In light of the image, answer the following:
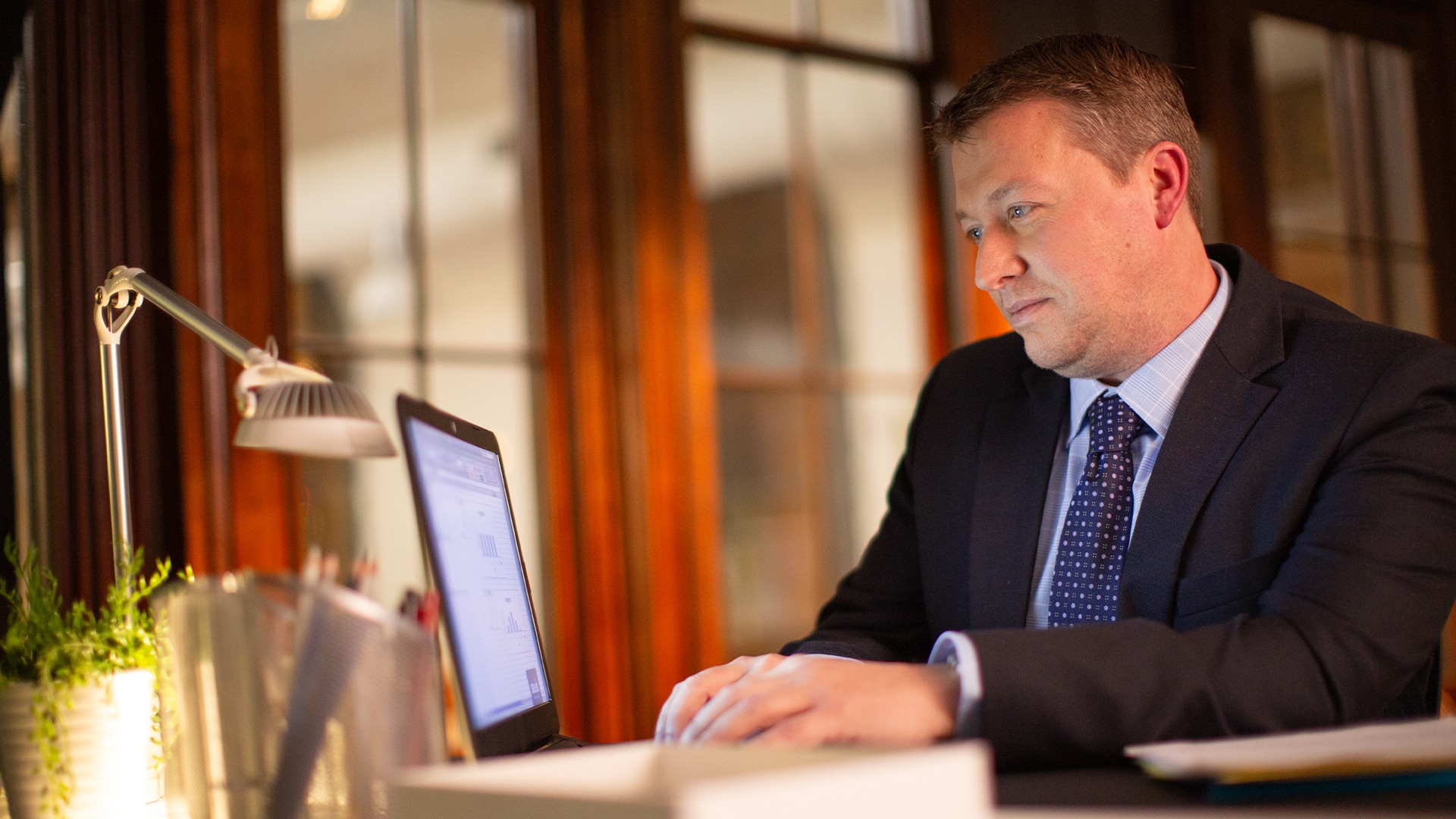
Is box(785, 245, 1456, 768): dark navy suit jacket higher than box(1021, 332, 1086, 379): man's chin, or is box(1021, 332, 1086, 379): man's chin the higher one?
box(1021, 332, 1086, 379): man's chin

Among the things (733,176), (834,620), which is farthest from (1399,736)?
(733,176)

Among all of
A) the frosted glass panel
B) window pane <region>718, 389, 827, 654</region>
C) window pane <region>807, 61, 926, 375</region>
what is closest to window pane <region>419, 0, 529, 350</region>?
the frosted glass panel

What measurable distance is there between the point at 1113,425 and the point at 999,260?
25 cm

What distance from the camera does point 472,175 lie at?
311cm

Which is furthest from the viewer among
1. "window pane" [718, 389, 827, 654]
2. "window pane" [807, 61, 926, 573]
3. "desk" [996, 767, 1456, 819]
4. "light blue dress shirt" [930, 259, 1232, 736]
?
"window pane" [807, 61, 926, 573]

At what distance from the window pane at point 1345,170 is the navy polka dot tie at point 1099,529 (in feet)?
9.07

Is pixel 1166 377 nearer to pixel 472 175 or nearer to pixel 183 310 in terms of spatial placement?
pixel 183 310

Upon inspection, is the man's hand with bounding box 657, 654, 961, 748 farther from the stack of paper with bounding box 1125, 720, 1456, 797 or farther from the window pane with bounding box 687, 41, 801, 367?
the window pane with bounding box 687, 41, 801, 367

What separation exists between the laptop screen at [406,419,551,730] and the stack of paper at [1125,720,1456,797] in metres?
0.49

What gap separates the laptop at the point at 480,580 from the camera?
3.11ft

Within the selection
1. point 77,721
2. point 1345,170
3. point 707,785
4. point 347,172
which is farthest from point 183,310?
point 1345,170

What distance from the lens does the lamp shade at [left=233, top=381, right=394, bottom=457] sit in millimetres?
1117

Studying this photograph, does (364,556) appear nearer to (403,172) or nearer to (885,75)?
(403,172)

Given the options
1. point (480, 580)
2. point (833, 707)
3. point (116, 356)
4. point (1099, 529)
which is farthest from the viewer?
point (1099, 529)
